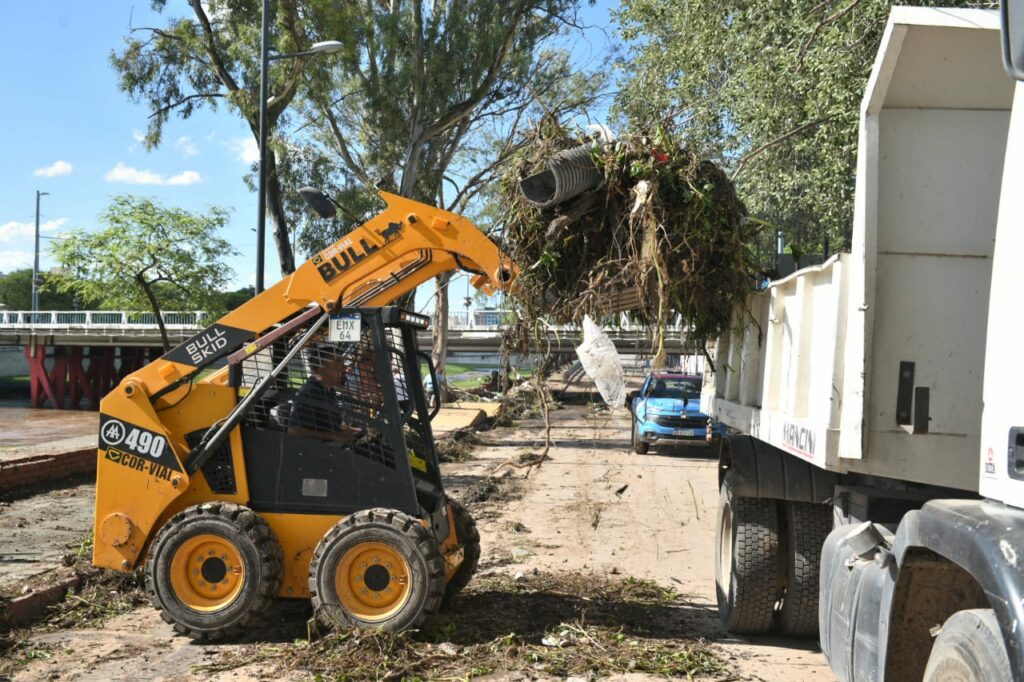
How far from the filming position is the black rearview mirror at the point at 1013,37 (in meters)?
2.61

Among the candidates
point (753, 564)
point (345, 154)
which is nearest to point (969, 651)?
point (753, 564)

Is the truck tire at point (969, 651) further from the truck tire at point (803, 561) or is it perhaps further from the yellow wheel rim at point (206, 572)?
the yellow wheel rim at point (206, 572)

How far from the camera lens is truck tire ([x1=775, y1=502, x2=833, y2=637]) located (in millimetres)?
6445

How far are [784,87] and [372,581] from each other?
448 inches

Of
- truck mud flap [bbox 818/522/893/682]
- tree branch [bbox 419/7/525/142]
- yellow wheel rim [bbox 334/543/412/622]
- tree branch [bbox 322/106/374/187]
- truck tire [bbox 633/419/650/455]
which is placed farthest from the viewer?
tree branch [bbox 322/106/374/187]

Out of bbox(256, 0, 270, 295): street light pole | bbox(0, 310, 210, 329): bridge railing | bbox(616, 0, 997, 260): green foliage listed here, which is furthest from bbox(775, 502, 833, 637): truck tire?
bbox(0, 310, 210, 329): bridge railing

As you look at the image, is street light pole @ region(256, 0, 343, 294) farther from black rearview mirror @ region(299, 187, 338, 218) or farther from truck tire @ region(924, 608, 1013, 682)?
truck tire @ region(924, 608, 1013, 682)

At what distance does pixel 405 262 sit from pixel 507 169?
3.33 ft

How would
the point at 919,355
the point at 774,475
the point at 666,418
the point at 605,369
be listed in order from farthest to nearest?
the point at 666,418
the point at 774,475
the point at 605,369
the point at 919,355

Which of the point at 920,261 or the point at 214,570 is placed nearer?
the point at 920,261

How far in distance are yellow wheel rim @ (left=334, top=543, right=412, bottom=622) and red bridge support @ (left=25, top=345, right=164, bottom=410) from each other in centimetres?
5217

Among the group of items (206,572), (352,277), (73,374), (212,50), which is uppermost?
(212,50)

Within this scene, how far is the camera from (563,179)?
20.3ft

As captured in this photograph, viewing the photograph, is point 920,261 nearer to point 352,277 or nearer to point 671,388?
point 352,277
